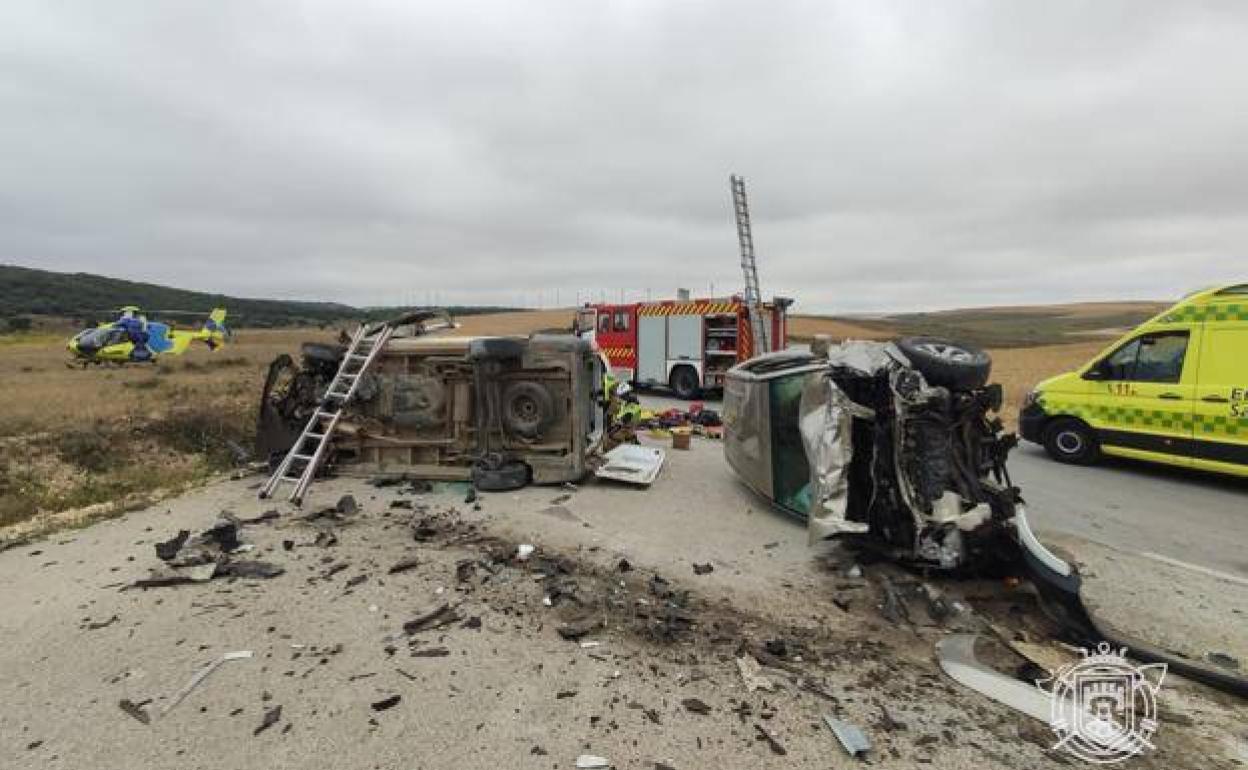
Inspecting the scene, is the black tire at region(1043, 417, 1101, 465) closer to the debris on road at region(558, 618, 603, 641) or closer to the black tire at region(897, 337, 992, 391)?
the black tire at region(897, 337, 992, 391)

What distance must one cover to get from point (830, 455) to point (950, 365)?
1.02m

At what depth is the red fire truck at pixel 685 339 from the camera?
13.4 metres

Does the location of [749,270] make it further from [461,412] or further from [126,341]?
[126,341]

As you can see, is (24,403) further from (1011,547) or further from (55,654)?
Answer: (1011,547)

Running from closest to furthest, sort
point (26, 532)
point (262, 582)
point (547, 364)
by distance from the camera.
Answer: point (262, 582), point (26, 532), point (547, 364)

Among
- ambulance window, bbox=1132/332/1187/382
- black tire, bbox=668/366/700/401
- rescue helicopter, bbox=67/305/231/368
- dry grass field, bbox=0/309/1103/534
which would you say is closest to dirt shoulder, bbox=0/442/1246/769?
dry grass field, bbox=0/309/1103/534

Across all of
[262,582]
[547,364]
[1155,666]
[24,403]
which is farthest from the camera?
[24,403]

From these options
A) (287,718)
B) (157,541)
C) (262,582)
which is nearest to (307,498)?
(157,541)

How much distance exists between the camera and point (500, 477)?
611 cm

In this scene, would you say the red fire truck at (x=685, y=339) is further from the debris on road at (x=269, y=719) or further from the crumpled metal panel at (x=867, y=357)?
the debris on road at (x=269, y=719)

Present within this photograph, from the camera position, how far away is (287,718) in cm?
252

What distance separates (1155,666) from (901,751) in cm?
173

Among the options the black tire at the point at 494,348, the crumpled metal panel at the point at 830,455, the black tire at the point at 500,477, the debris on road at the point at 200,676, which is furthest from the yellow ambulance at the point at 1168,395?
the debris on road at the point at 200,676

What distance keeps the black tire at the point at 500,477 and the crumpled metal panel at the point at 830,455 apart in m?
3.13
